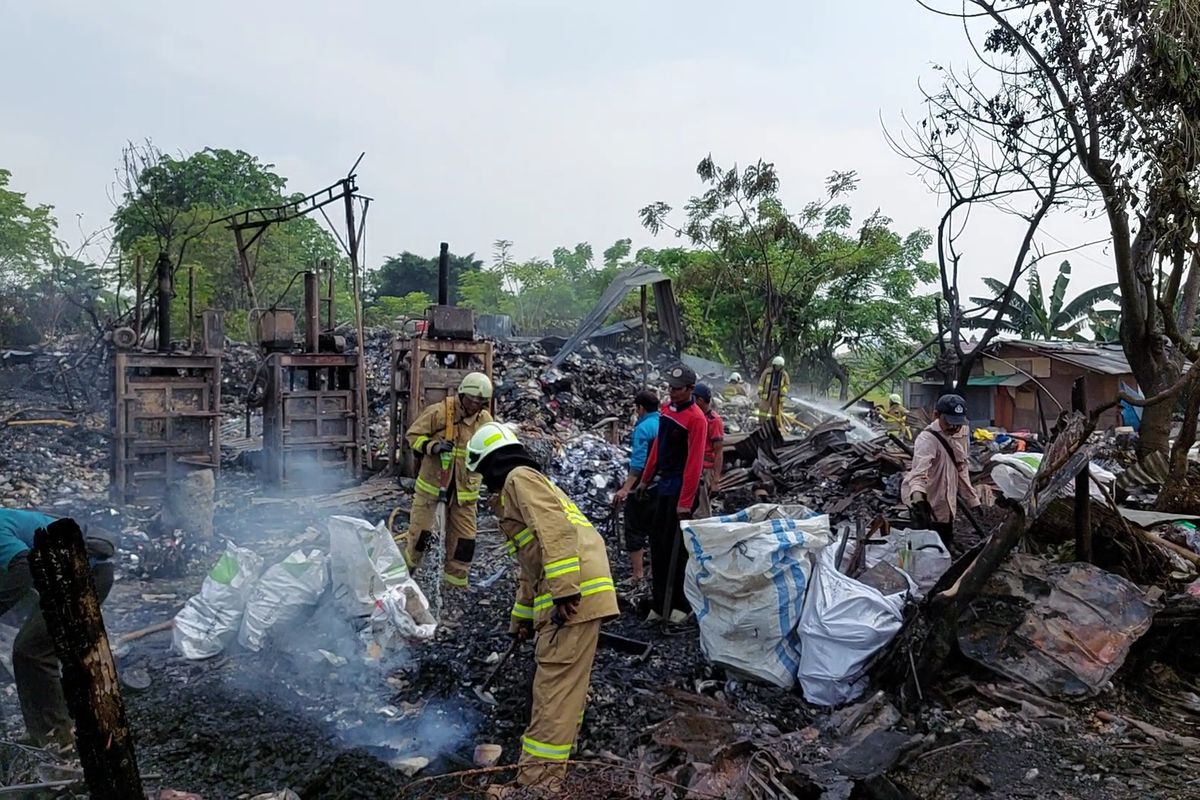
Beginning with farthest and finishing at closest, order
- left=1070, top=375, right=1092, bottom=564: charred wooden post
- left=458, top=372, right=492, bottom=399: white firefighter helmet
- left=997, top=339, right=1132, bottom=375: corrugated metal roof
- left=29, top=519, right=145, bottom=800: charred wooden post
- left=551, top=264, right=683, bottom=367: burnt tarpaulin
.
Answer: left=997, top=339, right=1132, bottom=375: corrugated metal roof < left=551, top=264, right=683, bottom=367: burnt tarpaulin < left=458, top=372, right=492, bottom=399: white firefighter helmet < left=1070, top=375, right=1092, bottom=564: charred wooden post < left=29, top=519, right=145, bottom=800: charred wooden post

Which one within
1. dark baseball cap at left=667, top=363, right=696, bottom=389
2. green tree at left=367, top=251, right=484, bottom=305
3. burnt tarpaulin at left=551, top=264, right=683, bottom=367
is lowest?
dark baseball cap at left=667, top=363, right=696, bottom=389

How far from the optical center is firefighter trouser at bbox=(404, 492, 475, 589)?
19.9 feet

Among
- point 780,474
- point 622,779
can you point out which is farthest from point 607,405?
point 622,779

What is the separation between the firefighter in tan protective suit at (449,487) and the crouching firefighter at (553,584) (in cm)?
260

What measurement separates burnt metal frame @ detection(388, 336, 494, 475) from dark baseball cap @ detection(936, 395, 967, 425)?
5874mm

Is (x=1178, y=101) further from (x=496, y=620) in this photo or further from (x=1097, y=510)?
(x=496, y=620)

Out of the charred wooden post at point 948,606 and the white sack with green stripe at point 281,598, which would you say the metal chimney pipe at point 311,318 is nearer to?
the white sack with green stripe at point 281,598

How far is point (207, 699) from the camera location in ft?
13.8

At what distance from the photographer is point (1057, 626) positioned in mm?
4125

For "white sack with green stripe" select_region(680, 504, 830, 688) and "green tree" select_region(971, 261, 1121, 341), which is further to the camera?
"green tree" select_region(971, 261, 1121, 341)

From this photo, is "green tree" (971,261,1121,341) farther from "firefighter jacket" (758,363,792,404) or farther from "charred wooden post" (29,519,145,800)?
"charred wooden post" (29,519,145,800)

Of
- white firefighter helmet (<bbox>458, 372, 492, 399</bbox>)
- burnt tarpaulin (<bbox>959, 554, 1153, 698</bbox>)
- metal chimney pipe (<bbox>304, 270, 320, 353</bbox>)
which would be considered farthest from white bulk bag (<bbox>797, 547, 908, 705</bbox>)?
metal chimney pipe (<bbox>304, 270, 320, 353</bbox>)

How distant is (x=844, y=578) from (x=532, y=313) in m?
27.4

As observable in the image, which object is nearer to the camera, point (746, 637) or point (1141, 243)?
point (746, 637)
